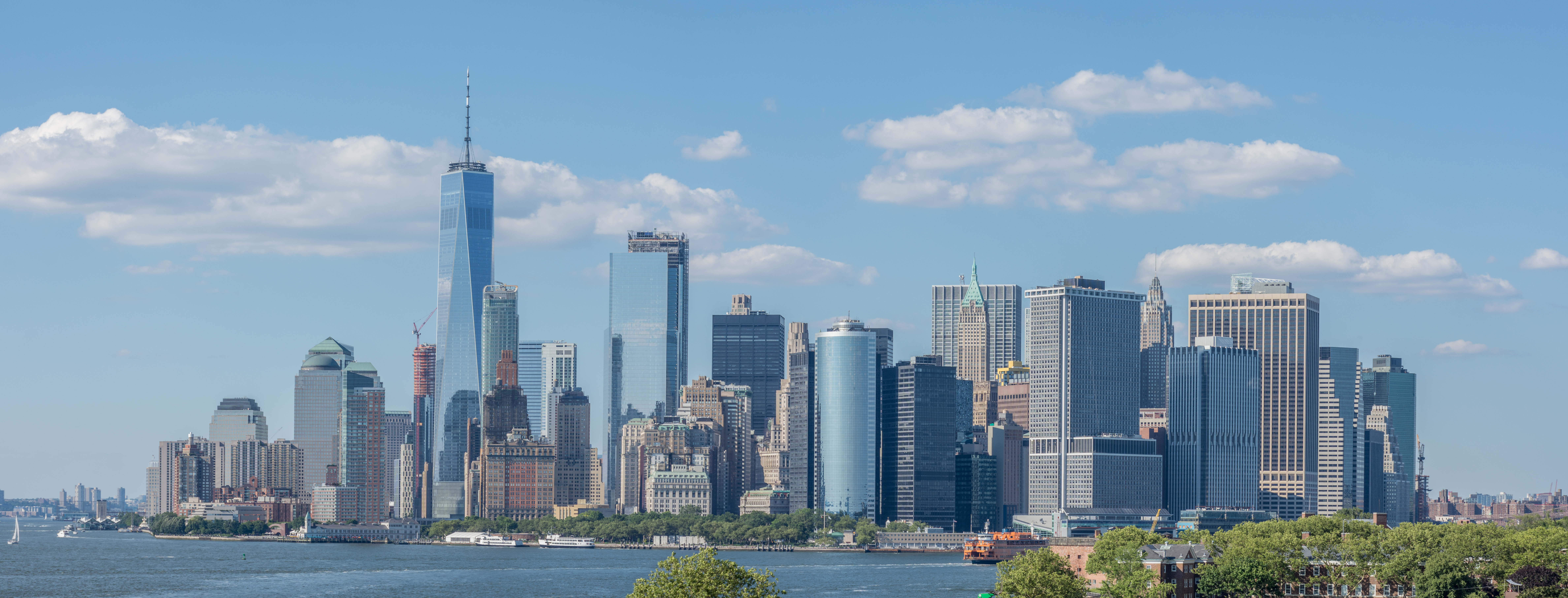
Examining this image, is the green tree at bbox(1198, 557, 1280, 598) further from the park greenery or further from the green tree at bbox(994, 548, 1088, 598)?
the green tree at bbox(994, 548, 1088, 598)

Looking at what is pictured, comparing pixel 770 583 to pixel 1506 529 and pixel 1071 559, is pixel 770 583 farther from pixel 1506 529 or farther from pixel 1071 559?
pixel 1506 529

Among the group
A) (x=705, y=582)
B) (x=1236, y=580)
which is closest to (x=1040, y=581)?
(x=1236, y=580)

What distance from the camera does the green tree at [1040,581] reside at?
108 meters

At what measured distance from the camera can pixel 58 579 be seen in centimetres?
18888

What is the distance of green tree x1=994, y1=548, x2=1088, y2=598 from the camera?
108 metres

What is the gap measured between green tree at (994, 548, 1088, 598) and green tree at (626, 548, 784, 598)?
113 ft

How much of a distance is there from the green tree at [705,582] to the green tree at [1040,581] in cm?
3457

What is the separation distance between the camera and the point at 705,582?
73812 millimetres

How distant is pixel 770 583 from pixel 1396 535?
70.1m

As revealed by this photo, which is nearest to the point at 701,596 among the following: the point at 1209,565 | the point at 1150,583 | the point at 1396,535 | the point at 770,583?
the point at 770,583

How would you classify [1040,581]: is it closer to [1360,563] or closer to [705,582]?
[1360,563]

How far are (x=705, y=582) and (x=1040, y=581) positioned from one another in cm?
3893

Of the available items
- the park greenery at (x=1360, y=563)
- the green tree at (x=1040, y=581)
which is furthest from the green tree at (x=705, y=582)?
the park greenery at (x=1360, y=563)

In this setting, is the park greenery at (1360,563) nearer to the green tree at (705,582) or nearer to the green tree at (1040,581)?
the green tree at (1040,581)
